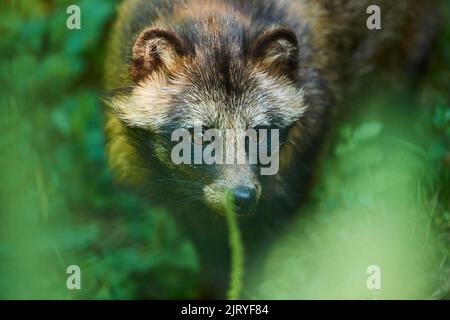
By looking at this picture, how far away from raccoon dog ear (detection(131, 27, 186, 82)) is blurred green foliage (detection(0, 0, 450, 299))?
2.64 ft

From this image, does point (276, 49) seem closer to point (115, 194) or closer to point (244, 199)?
point (244, 199)

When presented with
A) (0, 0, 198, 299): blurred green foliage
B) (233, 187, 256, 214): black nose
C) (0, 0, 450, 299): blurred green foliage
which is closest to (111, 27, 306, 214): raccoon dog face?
(233, 187, 256, 214): black nose

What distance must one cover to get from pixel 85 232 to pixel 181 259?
606mm

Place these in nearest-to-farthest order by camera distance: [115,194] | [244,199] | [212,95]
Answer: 1. [244,199]
2. [212,95]
3. [115,194]

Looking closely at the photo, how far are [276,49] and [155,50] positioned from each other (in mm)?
561

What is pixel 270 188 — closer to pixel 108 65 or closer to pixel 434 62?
pixel 108 65

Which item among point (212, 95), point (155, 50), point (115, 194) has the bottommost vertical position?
point (115, 194)

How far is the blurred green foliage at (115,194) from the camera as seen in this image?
415 cm

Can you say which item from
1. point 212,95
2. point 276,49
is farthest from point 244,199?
point 276,49

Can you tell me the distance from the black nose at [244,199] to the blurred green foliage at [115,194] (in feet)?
2.24

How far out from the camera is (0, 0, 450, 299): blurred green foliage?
415 cm

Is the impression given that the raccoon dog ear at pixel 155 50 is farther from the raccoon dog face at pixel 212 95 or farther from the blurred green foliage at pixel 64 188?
the blurred green foliage at pixel 64 188

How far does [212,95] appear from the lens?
12.2 feet
